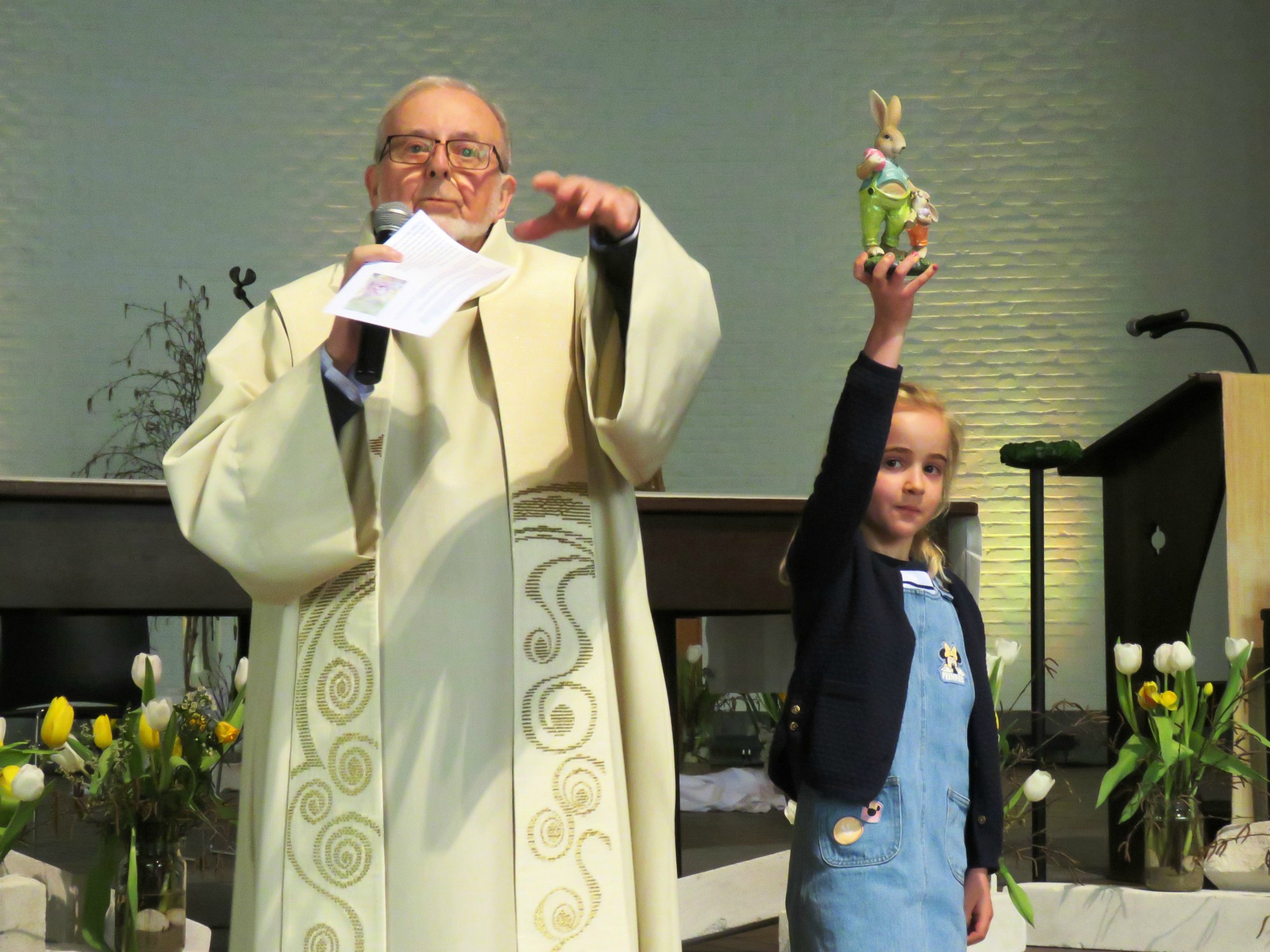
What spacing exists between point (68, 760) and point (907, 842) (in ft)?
5.67

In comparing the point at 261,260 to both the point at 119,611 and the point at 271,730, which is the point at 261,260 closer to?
the point at 119,611

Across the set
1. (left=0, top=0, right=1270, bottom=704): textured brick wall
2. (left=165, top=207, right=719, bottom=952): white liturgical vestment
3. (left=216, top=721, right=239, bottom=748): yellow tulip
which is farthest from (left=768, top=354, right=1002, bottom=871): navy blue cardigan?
(left=0, top=0, right=1270, bottom=704): textured brick wall

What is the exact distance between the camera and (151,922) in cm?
288

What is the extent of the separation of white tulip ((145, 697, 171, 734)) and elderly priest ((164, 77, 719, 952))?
3.21 feet

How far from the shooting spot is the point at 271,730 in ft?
5.83

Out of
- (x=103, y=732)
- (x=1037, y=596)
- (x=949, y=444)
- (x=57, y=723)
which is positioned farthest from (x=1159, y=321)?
(x=57, y=723)

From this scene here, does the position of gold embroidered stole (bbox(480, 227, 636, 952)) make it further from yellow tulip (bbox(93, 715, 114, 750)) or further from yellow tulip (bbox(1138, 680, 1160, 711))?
yellow tulip (bbox(1138, 680, 1160, 711))

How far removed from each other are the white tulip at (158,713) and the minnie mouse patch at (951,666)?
5.01ft

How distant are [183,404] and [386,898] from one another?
6.38 metres

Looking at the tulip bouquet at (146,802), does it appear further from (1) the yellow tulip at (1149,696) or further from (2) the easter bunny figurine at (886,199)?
(1) the yellow tulip at (1149,696)

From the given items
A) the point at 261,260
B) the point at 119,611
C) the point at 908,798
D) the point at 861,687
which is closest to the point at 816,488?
the point at 861,687

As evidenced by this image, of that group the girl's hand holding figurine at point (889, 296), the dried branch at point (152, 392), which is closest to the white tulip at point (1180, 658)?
the girl's hand holding figurine at point (889, 296)

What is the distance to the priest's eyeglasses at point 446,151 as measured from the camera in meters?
1.92

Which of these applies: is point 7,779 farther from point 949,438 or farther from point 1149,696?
point 1149,696
